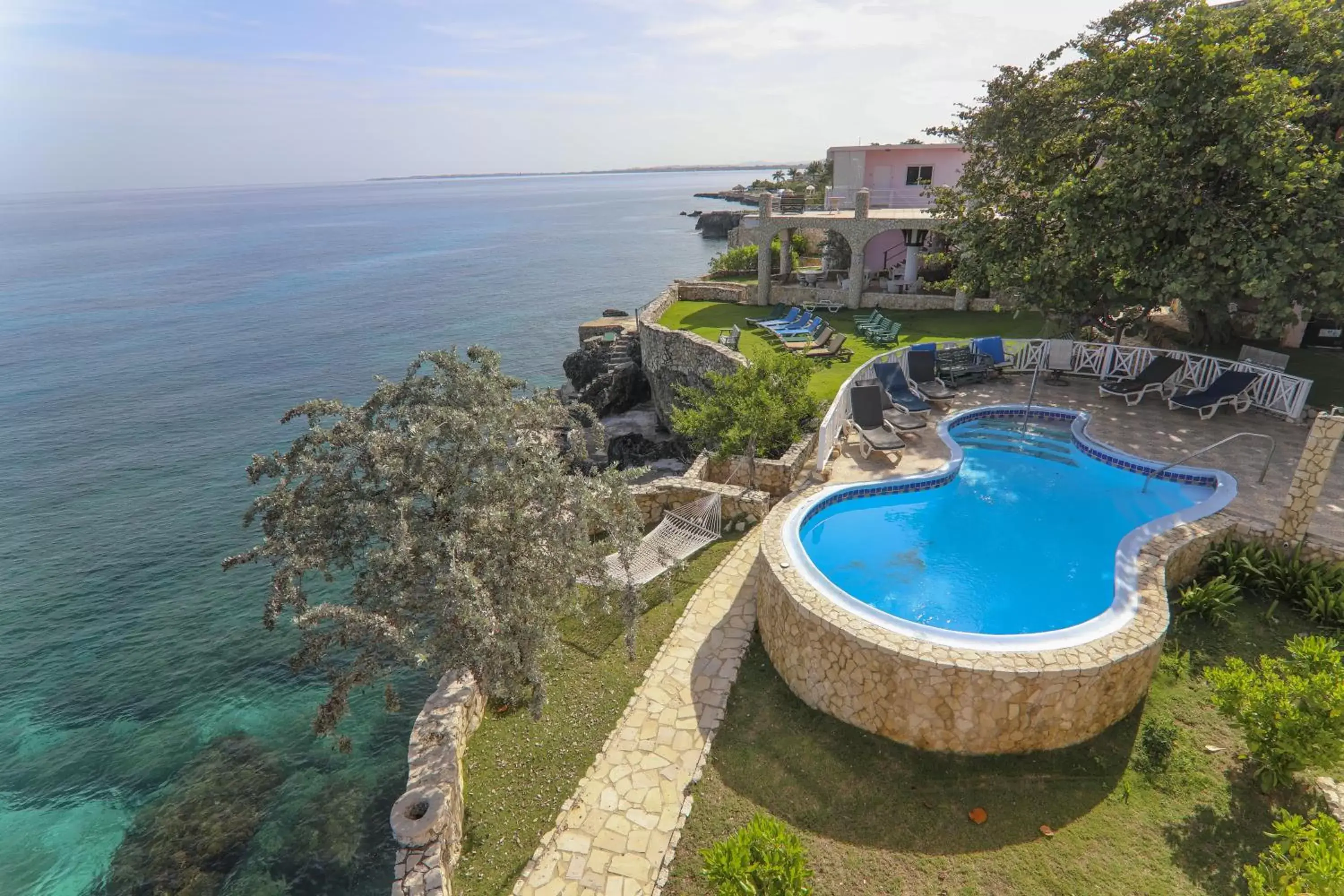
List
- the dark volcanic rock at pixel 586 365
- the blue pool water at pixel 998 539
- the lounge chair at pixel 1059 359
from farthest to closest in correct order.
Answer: the dark volcanic rock at pixel 586 365, the lounge chair at pixel 1059 359, the blue pool water at pixel 998 539

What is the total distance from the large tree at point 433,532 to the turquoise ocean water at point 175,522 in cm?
535

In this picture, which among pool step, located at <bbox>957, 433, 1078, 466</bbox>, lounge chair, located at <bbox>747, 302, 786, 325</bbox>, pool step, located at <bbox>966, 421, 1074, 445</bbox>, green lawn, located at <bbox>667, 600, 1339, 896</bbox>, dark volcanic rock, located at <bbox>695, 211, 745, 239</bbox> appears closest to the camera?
green lawn, located at <bbox>667, 600, 1339, 896</bbox>

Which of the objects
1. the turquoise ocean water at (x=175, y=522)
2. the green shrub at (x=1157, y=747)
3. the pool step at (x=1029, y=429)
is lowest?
the turquoise ocean water at (x=175, y=522)

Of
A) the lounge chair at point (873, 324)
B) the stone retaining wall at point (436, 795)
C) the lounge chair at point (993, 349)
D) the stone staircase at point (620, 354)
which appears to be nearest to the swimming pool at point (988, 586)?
the lounge chair at point (993, 349)

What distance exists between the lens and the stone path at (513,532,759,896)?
737cm

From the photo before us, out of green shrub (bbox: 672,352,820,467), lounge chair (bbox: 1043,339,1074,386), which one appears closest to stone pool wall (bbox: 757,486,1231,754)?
green shrub (bbox: 672,352,820,467)

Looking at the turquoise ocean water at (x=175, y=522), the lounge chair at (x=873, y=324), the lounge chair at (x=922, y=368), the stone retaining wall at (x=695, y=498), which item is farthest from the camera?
the lounge chair at (x=873, y=324)

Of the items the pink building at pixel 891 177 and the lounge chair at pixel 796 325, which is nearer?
the lounge chair at pixel 796 325

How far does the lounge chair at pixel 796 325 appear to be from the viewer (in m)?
25.0

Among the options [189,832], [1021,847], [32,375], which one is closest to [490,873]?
[1021,847]

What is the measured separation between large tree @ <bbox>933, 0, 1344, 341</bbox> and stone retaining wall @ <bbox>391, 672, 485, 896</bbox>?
16.0 meters

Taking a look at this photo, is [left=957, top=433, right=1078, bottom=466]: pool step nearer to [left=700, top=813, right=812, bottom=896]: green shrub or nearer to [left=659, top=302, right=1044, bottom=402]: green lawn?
[left=659, top=302, right=1044, bottom=402]: green lawn

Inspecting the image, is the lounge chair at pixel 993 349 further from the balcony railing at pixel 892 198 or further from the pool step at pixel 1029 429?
the balcony railing at pixel 892 198

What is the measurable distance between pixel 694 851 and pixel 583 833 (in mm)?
1317
